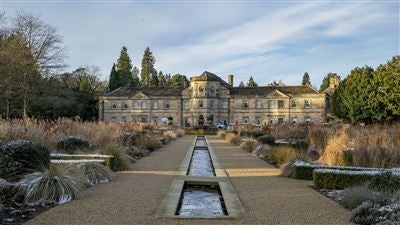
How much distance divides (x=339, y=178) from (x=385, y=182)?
1242mm

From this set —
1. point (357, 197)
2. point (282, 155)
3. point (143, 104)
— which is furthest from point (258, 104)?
point (357, 197)

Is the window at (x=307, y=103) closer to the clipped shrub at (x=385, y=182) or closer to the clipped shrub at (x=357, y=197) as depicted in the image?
the clipped shrub at (x=385, y=182)

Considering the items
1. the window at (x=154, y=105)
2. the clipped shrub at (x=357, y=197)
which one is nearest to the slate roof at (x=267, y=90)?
the window at (x=154, y=105)

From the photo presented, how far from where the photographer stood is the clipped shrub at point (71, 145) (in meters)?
15.7

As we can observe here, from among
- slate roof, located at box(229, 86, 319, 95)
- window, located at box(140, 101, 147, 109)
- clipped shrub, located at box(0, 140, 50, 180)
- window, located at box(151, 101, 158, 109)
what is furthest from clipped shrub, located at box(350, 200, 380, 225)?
window, located at box(140, 101, 147, 109)

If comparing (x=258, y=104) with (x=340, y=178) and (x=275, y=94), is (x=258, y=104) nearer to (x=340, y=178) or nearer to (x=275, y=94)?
(x=275, y=94)

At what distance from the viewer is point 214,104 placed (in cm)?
7919

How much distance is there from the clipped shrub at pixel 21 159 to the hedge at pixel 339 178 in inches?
235

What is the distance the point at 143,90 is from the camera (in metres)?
83.5

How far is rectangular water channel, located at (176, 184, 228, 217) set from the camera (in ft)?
25.7

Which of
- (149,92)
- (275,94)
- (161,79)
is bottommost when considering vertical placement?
(275,94)

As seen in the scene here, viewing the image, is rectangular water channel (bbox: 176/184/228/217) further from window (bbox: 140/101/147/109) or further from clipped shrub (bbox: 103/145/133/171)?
window (bbox: 140/101/147/109)

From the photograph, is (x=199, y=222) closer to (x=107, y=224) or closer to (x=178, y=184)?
(x=107, y=224)

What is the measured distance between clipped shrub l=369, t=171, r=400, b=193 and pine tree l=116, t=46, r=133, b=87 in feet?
289
